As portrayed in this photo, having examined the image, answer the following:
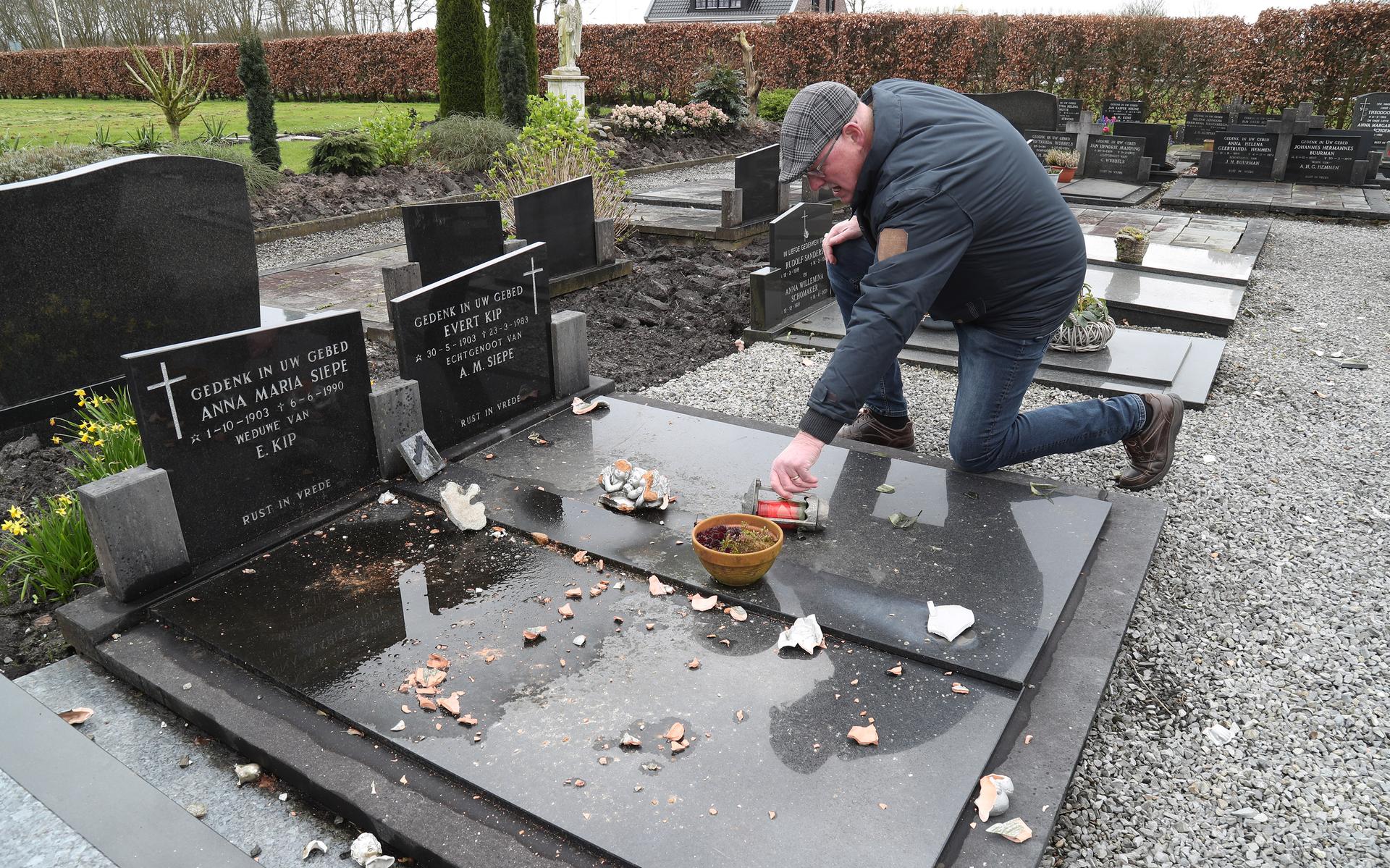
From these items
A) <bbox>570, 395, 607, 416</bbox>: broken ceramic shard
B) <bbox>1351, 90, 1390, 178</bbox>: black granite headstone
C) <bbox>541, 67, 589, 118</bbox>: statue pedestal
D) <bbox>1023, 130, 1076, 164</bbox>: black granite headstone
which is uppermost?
<bbox>541, 67, 589, 118</bbox>: statue pedestal

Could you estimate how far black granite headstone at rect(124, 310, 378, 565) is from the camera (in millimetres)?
2855

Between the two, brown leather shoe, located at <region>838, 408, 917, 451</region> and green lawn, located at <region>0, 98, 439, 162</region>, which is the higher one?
green lawn, located at <region>0, 98, 439, 162</region>

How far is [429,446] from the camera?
12.0ft

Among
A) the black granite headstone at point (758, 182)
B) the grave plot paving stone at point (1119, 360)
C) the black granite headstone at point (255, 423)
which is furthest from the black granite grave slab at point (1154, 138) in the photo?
the black granite headstone at point (255, 423)

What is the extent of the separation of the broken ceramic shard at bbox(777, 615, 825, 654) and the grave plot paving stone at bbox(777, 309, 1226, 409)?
292 centimetres

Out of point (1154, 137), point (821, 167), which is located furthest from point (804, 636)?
point (1154, 137)

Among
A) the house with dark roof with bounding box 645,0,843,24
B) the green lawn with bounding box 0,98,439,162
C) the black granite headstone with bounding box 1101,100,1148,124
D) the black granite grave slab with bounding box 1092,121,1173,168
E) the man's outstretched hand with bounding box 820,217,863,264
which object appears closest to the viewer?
the man's outstretched hand with bounding box 820,217,863,264

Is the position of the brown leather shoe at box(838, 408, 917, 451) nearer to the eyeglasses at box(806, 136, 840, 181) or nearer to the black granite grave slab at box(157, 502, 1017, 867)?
the eyeglasses at box(806, 136, 840, 181)

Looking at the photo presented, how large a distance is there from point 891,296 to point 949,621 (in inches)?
38.8

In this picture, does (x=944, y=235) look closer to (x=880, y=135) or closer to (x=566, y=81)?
(x=880, y=135)

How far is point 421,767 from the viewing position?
2203 millimetres

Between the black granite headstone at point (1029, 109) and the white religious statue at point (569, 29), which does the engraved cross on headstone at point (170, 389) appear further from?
the black granite headstone at point (1029, 109)

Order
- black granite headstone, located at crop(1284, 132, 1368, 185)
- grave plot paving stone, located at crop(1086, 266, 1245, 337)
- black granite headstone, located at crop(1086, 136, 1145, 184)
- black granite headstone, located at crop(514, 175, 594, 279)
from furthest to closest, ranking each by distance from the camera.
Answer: black granite headstone, located at crop(1086, 136, 1145, 184)
black granite headstone, located at crop(1284, 132, 1368, 185)
black granite headstone, located at crop(514, 175, 594, 279)
grave plot paving stone, located at crop(1086, 266, 1245, 337)

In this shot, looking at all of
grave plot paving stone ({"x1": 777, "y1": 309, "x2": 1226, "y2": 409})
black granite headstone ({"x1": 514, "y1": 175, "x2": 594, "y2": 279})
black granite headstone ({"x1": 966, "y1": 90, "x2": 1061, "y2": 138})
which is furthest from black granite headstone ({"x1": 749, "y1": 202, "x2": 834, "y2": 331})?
black granite headstone ({"x1": 966, "y1": 90, "x2": 1061, "y2": 138})
